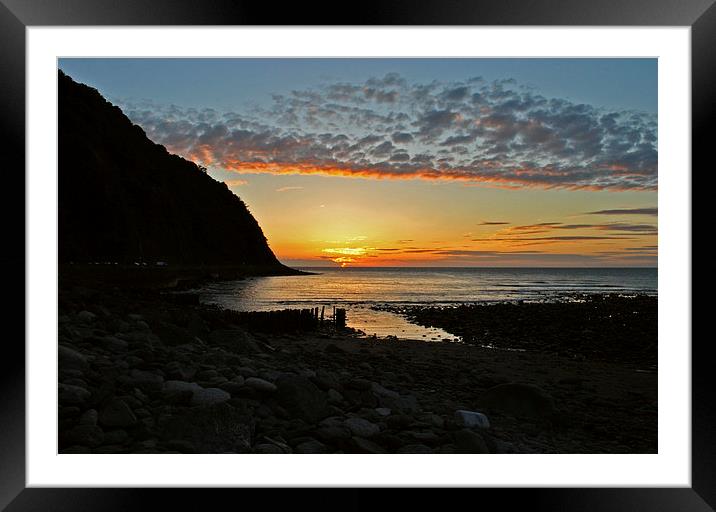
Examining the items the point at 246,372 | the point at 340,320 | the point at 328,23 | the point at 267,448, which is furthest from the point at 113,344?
the point at 340,320

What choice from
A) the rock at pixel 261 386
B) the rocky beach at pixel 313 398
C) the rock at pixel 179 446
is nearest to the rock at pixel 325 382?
the rocky beach at pixel 313 398

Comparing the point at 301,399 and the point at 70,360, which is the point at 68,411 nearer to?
the point at 70,360

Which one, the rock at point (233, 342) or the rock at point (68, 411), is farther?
the rock at point (233, 342)

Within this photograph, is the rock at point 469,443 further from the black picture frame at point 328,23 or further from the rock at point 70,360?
the rock at point 70,360

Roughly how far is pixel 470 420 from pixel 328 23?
9.01 feet

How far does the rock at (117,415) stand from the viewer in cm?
281

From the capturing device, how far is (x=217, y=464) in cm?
240

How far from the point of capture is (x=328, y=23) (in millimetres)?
2246

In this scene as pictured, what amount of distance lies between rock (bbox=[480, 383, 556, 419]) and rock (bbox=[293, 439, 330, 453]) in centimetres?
194

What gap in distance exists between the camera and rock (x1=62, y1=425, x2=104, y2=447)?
8.67 ft

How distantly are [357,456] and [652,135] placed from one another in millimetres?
28138

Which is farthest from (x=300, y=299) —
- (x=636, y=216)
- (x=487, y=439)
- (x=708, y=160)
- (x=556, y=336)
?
(x=636, y=216)

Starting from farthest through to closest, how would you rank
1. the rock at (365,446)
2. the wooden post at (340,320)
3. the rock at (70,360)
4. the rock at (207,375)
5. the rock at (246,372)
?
the wooden post at (340,320), the rock at (246,372), the rock at (207,375), the rock at (70,360), the rock at (365,446)

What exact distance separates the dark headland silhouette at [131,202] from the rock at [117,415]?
2507 cm
